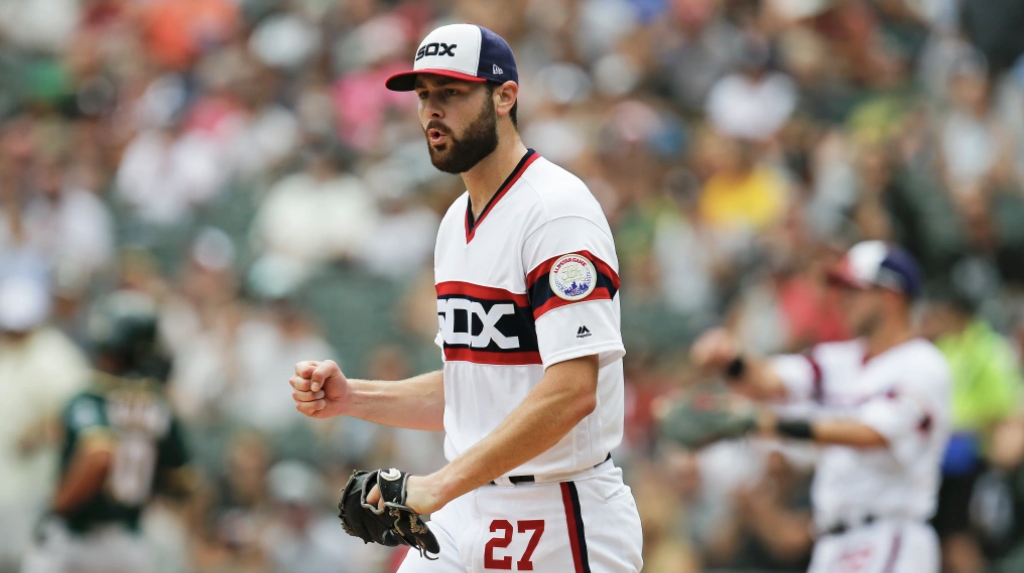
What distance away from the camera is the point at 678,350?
35.2ft

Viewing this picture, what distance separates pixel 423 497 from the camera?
13.8 ft

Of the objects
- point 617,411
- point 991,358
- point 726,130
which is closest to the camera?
point 617,411

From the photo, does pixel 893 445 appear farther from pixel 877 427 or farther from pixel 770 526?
pixel 770 526

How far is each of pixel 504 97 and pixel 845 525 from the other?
140 inches

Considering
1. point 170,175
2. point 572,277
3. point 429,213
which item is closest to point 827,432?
point 572,277

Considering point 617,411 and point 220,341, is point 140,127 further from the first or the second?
point 617,411

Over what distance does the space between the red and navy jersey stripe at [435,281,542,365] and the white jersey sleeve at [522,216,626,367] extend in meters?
A: 0.09

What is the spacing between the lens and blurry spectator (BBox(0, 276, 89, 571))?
10227 millimetres

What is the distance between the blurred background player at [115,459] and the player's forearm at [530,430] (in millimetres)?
4632

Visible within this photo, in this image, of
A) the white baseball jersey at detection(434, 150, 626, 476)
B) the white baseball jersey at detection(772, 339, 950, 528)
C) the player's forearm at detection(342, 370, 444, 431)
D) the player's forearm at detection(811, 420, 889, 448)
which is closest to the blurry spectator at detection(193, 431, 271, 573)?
the white baseball jersey at detection(772, 339, 950, 528)

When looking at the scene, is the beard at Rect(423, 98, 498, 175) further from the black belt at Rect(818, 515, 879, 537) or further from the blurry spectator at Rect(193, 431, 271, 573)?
the blurry spectator at Rect(193, 431, 271, 573)

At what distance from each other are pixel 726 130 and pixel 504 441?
344 inches

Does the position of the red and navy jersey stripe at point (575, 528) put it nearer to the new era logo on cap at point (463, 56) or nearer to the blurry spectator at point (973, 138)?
the new era logo on cap at point (463, 56)

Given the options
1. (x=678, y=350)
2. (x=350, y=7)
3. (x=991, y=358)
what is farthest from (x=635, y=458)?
(x=350, y=7)
